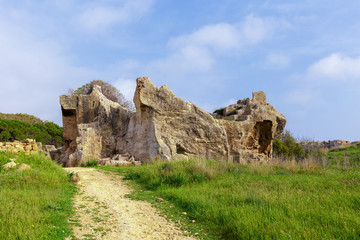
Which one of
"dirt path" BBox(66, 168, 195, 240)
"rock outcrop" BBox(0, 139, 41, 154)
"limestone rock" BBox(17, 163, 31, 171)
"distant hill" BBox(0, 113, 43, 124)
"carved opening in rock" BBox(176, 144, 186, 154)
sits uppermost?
"distant hill" BBox(0, 113, 43, 124)

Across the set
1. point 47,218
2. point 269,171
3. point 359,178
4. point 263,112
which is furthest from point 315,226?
point 263,112

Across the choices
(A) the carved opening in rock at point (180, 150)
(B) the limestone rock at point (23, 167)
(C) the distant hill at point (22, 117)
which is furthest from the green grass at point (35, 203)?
(C) the distant hill at point (22, 117)

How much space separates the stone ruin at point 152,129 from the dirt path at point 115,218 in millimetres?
7474

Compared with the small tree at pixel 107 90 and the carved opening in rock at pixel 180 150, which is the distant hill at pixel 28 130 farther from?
the carved opening in rock at pixel 180 150

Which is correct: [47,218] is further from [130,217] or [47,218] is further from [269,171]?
[269,171]

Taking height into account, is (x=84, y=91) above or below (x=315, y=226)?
above

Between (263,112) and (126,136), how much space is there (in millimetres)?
Answer: 10964

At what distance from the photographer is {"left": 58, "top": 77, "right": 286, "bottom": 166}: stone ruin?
17.2m

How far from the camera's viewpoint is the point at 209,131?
730 inches

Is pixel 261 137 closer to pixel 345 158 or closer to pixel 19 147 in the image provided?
A: pixel 345 158

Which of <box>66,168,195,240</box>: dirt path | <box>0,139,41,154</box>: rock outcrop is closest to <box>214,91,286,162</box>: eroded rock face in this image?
<box>66,168,195,240</box>: dirt path

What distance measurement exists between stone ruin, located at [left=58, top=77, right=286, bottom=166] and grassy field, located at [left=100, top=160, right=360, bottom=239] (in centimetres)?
544

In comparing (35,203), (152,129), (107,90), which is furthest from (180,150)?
(107,90)

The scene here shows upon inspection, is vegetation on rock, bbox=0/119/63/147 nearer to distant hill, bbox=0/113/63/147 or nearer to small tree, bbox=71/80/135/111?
distant hill, bbox=0/113/63/147
